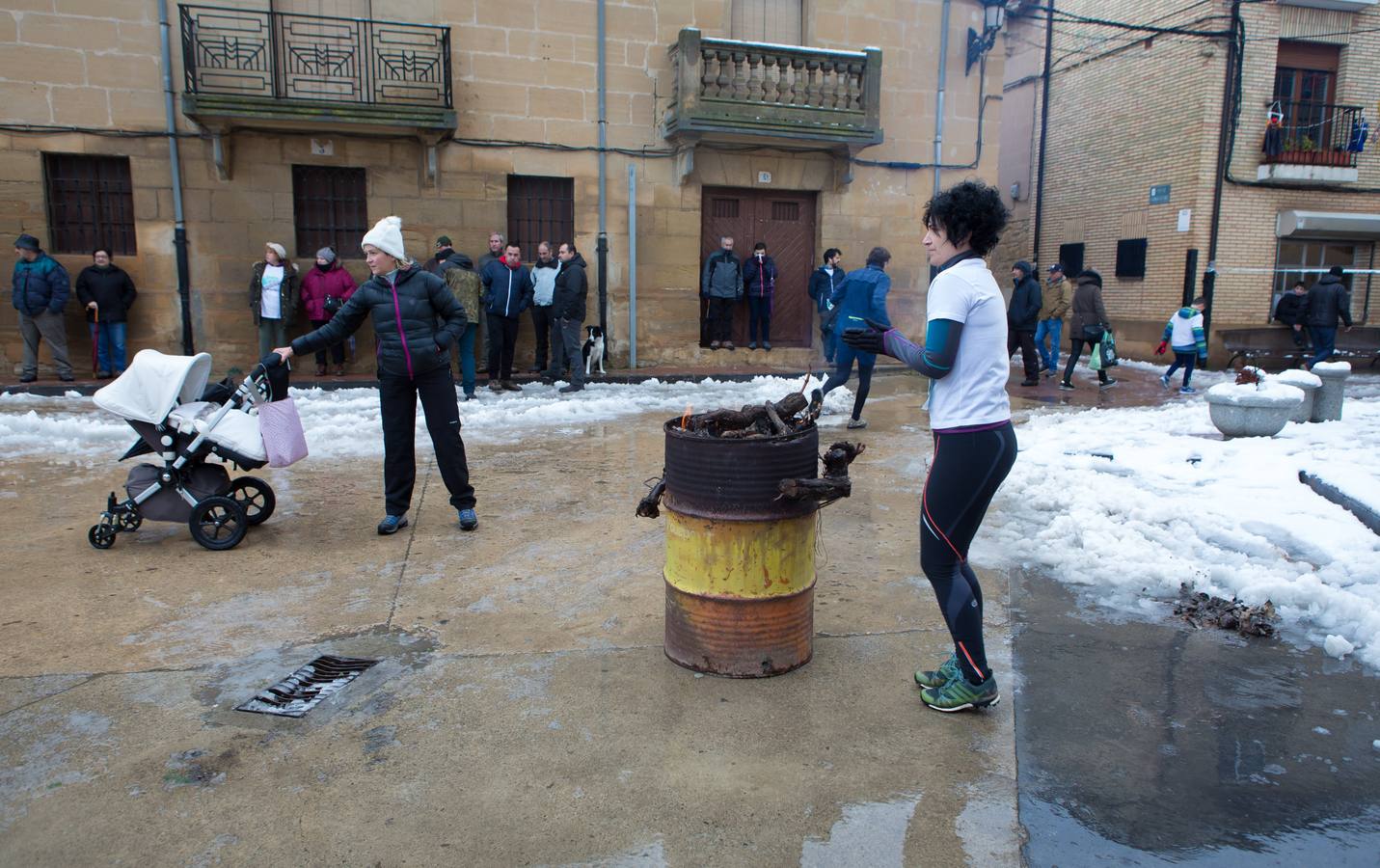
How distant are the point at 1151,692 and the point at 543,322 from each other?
442 inches

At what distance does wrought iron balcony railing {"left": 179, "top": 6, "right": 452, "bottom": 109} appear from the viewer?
13.1m

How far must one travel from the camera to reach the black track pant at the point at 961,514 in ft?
10.7

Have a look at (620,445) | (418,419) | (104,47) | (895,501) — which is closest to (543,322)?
(418,419)

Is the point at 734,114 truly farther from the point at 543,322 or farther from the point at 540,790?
the point at 540,790

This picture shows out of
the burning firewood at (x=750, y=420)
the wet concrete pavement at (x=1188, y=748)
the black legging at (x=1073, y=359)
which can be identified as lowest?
the wet concrete pavement at (x=1188, y=748)

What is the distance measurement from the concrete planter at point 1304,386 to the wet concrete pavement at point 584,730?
597 centimetres

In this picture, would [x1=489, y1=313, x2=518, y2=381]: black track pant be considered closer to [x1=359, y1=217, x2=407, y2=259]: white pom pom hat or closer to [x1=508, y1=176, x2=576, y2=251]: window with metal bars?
[x1=508, y1=176, x2=576, y2=251]: window with metal bars

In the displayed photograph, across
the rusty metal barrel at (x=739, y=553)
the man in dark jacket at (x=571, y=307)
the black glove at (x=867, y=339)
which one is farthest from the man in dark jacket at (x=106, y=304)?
the black glove at (x=867, y=339)

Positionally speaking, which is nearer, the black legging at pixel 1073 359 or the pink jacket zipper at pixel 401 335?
the pink jacket zipper at pixel 401 335

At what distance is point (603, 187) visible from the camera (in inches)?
592

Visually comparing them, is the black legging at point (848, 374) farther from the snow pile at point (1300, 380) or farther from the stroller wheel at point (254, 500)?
the stroller wheel at point (254, 500)

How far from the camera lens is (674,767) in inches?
123

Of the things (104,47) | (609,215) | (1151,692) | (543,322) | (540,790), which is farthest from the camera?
(609,215)

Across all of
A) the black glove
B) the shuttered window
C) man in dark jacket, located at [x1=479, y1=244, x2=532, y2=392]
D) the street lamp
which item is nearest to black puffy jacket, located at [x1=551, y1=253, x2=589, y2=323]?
man in dark jacket, located at [x1=479, y1=244, x2=532, y2=392]
